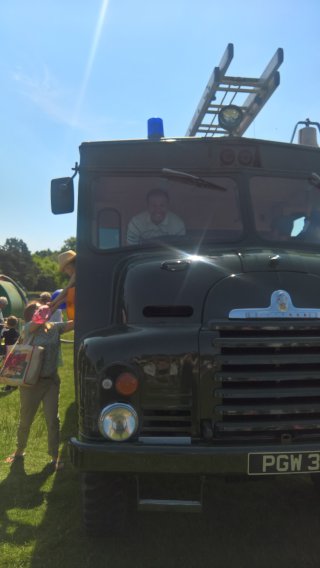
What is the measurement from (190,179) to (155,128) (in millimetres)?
894

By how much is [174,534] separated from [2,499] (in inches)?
60.7

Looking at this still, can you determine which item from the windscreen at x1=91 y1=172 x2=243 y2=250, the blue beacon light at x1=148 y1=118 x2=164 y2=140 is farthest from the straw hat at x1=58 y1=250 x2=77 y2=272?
the blue beacon light at x1=148 y1=118 x2=164 y2=140

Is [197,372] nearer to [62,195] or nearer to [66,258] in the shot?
[62,195]

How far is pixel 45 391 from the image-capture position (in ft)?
16.6

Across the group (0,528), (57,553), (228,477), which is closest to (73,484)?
(0,528)

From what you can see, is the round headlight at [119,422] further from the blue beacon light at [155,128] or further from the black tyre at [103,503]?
the blue beacon light at [155,128]

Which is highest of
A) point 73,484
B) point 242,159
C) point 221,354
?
point 242,159

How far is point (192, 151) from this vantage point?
414cm

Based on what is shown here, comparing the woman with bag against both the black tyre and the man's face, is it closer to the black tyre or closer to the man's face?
the man's face

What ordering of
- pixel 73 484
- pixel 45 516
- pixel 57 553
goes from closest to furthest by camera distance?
pixel 57 553, pixel 45 516, pixel 73 484

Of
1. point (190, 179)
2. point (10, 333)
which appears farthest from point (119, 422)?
point (10, 333)

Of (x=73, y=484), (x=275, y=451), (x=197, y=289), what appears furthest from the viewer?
(x=73, y=484)

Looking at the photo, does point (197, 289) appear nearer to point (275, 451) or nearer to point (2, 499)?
point (275, 451)

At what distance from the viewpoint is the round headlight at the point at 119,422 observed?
2.70m
